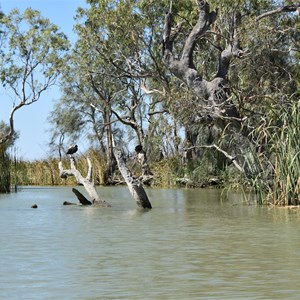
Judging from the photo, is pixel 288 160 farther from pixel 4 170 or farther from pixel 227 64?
pixel 4 170

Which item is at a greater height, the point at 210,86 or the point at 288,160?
the point at 210,86

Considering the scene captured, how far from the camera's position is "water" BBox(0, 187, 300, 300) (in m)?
6.82

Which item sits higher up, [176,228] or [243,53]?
[243,53]

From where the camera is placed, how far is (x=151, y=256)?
8953mm

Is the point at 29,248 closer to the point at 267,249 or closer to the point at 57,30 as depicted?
the point at 267,249

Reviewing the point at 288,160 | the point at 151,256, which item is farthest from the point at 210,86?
the point at 151,256

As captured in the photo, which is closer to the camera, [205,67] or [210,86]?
[210,86]

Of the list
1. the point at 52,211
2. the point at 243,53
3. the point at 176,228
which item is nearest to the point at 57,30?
the point at 243,53

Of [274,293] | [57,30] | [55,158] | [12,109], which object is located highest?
[57,30]

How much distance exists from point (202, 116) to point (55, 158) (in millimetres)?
18444

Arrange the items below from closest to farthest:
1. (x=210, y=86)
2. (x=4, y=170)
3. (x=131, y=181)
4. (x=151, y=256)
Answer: (x=151, y=256) < (x=131, y=181) < (x=210, y=86) < (x=4, y=170)

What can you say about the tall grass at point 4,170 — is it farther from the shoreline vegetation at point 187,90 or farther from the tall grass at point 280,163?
the tall grass at point 280,163

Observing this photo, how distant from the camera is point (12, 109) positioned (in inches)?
1657

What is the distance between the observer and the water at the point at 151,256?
682 centimetres
